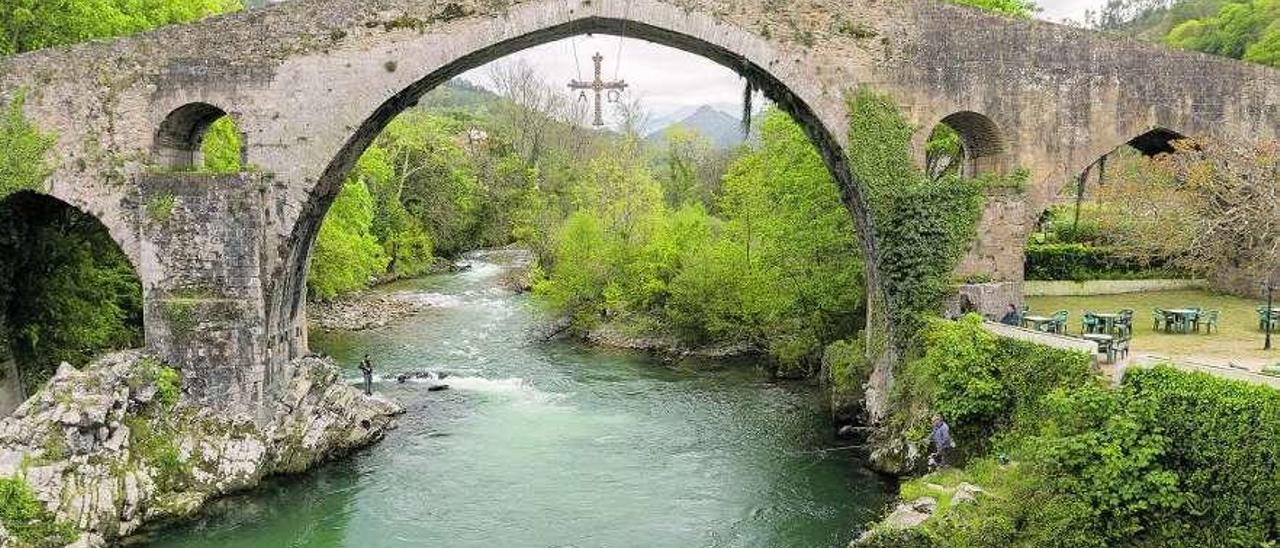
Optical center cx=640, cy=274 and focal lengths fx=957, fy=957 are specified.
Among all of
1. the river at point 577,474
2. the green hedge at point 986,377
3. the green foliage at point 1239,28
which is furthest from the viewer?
the green foliage at point 1239,28

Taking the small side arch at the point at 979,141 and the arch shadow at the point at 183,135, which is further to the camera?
the small side arch at the point at 979,141

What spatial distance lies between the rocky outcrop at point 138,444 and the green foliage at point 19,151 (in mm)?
3512

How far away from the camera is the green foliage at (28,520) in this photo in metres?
12.6

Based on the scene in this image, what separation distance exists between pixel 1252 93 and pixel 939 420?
9.06 meters

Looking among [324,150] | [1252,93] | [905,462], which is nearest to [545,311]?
[324,150]

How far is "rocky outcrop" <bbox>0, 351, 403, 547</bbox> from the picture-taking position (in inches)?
527

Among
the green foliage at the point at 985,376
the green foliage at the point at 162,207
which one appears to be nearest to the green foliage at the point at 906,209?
the green foliage at the point at 985,376

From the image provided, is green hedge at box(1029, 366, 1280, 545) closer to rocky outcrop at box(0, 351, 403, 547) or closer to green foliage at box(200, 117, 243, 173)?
rocky outcrop at box(0, 351, 403, 547)

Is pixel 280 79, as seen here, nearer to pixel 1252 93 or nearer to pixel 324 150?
pixel 324 150

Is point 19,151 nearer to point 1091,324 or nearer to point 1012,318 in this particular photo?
point 1012,318

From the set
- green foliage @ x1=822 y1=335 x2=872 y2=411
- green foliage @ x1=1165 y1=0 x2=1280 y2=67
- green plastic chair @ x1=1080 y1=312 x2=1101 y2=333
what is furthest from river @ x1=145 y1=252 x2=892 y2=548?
green foliage @ x1=1165 y1=0 x2=1280 y2=67

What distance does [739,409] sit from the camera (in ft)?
67.6

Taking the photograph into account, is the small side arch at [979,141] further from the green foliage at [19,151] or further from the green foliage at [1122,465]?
the green foliage at [19,151]

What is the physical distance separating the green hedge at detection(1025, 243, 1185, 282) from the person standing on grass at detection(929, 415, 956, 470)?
8.75 metres
